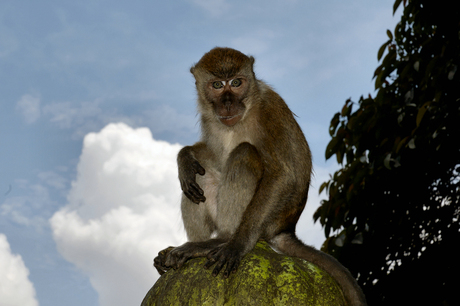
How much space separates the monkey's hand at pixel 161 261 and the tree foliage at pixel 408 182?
344 centimetres

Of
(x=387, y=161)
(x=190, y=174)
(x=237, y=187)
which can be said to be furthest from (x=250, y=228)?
(x=387, y=161)

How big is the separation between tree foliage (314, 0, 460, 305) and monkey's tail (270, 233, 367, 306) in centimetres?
262

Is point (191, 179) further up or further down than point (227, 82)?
further down

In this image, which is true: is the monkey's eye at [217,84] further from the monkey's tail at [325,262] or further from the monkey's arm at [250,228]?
the monkey's tail at [325,262]

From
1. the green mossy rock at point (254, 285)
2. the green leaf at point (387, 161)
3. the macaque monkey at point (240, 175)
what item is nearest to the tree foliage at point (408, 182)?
the green leaf at point (387, 161)

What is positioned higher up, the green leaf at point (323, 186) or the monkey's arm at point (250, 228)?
the green leaf at point (323, 186)

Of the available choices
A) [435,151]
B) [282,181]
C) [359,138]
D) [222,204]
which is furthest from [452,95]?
[222,204]

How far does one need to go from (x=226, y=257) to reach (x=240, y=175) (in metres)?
0.82

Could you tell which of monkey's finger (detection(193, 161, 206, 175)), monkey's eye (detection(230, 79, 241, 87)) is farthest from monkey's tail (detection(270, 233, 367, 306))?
monkey's eye (detection(230, 79, 241, 87))

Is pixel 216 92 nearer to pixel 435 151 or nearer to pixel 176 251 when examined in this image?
pixel 176 251

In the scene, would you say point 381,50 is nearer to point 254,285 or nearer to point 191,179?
point 191,179

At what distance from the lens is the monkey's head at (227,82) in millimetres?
4777

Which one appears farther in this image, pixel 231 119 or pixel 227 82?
pixel 227 82

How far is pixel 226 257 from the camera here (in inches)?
148
